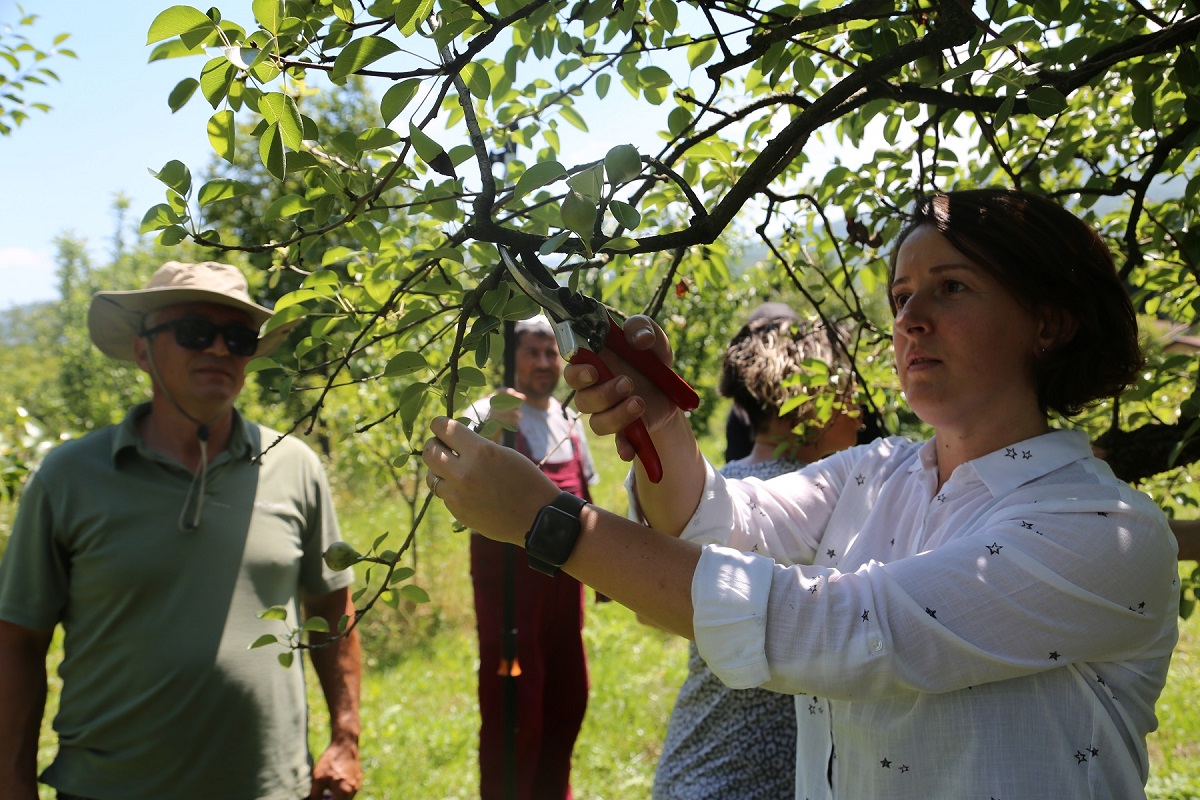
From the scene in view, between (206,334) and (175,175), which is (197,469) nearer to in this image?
(206,334)

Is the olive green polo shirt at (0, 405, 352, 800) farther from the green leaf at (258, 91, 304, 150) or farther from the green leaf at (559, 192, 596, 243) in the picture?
the green leaf at (559, 192, 596, 243)

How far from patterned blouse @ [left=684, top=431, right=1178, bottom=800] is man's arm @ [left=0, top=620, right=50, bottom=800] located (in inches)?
84.6

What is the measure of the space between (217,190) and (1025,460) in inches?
50.8

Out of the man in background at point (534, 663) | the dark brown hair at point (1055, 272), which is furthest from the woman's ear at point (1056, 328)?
the man in background at point (534, 663)

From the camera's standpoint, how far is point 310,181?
1.25 metres

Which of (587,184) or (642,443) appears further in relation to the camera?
(642,443)

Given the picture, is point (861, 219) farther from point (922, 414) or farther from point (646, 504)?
point (646, 504)

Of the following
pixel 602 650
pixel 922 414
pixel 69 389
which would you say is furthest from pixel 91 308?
pixel 69 389

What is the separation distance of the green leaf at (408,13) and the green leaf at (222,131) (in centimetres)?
24

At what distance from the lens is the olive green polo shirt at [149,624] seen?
2.33 metres

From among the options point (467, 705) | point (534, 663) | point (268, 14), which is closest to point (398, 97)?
point (268, 14)

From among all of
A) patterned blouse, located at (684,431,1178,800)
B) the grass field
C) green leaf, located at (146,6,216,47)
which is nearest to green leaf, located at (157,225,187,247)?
green leaf, located at (146,6,216,47)

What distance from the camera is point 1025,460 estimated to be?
1318 millimetres

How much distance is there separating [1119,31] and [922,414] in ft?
3.20
